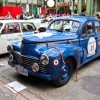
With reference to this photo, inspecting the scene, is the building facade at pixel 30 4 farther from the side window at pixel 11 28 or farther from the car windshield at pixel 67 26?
the car windshield at pixel 67 26

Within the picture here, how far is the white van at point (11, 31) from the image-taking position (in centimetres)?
767

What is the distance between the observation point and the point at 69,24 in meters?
6.34

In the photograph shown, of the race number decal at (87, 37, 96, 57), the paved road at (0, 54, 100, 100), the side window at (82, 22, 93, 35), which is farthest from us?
the race number decal at (87, 37, 96, 57)

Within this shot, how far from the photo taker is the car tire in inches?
197

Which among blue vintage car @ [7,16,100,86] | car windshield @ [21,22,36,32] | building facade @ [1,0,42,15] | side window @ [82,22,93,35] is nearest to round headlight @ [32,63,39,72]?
blue vintage car @ [7,16,100,86]

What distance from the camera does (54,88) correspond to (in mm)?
5074

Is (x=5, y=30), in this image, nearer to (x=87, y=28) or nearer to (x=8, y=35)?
(x=8, y=35)

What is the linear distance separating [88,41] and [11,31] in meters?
3.13

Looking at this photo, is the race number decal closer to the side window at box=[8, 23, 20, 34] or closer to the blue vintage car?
the blue vintage car

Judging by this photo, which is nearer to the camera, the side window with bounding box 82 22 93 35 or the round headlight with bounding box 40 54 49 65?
the round headlight with bounding box 40 54 49 65

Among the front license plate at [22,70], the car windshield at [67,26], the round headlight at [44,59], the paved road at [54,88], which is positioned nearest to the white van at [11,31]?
the paved road at [54,88]

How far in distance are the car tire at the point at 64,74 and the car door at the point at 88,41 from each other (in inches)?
34.5

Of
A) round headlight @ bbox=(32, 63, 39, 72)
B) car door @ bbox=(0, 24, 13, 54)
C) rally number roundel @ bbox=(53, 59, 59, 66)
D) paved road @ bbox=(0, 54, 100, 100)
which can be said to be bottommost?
paved road @ bbox=(0, 54, 100, 100)

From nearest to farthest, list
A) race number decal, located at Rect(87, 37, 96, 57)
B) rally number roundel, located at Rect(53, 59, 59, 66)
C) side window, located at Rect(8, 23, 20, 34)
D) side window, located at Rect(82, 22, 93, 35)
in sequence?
rally number roundel, located at Rect(53, 59, 59, 66) < side window, located at Rect(82, 22, 93, 35) < race number decal, located at Rect(87, 37, 96, 57) < side window, located at Rect(8, 23, 20, 34)
